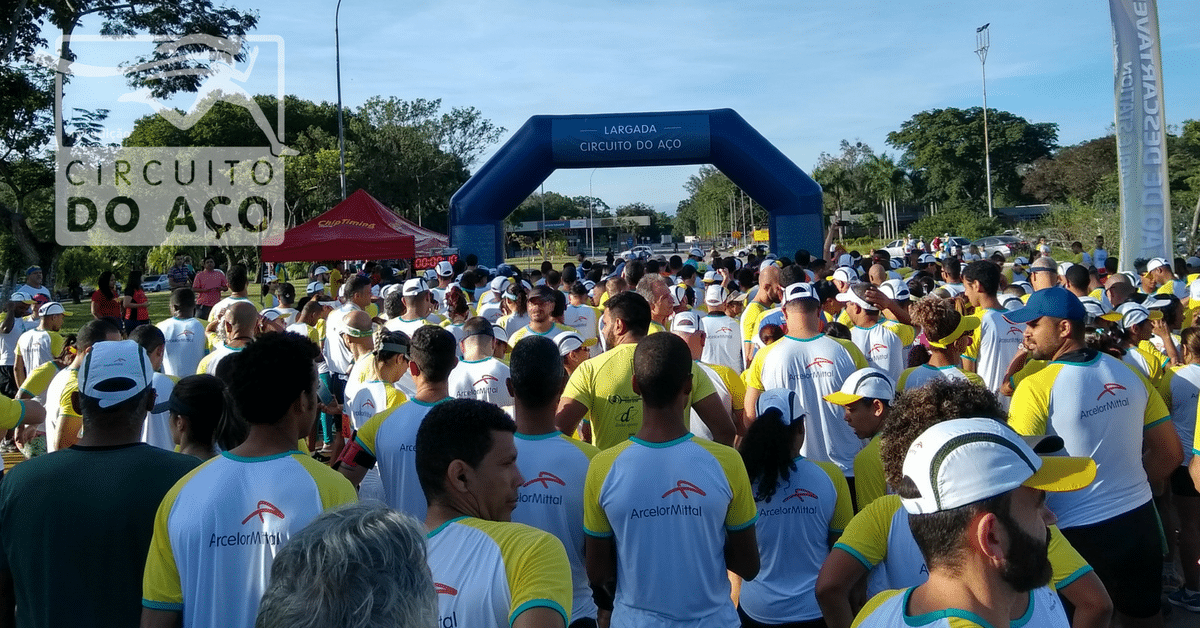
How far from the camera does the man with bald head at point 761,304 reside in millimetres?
7480

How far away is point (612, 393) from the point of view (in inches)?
169

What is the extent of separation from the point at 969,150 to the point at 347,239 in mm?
66405

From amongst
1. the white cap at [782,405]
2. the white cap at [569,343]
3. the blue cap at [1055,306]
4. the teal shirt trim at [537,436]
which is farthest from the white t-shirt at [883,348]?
the teal shirt trim at [537,436]

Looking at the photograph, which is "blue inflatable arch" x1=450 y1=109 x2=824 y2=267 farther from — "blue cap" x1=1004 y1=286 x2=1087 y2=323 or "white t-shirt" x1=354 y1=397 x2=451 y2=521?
"white t-shirt" x1=354 y1=397 x2=451 y2=521

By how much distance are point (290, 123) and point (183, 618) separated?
55789 millimetres

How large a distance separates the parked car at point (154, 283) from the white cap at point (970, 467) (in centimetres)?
4919

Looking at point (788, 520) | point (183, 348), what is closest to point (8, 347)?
point (183, 348)

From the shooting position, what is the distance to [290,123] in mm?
54031

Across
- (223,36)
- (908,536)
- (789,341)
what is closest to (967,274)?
(789,341)

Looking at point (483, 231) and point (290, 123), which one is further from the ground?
point (290, 123)

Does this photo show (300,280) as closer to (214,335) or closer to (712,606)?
(214,335)

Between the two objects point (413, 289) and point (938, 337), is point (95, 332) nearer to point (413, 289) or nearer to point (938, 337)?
point (413, 289)

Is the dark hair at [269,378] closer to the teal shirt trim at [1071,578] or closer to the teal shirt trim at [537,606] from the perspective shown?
the teal shirt trim at [537,606]

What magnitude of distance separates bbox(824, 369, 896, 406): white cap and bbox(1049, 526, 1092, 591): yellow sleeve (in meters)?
1.27
